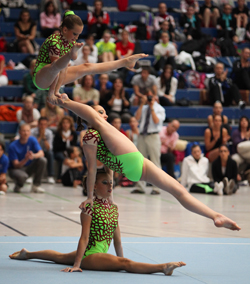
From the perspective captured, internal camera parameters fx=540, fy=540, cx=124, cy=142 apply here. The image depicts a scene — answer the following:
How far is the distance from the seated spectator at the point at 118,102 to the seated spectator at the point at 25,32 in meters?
2.88

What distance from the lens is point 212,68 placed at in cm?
1373

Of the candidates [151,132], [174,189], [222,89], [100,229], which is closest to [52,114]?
[151,132]

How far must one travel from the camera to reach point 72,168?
10859 millimetres

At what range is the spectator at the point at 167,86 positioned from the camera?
1252 centimetres

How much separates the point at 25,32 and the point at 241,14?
5988 millimetres

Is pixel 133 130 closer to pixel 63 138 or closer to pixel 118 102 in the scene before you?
pixel 118 102

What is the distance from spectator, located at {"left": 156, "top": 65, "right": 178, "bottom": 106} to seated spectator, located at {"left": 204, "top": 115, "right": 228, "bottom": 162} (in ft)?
4.84

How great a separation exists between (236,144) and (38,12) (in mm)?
6641

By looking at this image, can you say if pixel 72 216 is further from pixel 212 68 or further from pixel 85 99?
pixel 212 68

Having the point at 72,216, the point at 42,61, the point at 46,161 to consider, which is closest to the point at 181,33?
the point at 46,161

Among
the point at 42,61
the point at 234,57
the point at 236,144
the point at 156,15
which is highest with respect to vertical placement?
the point at 156,15

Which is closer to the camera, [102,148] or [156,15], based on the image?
[102,148]

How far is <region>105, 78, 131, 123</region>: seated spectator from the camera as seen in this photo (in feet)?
38.3

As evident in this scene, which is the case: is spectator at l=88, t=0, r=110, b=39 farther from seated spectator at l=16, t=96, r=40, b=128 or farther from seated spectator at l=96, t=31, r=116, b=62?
seated spectator at l=16, t=96, r=40, b=128
